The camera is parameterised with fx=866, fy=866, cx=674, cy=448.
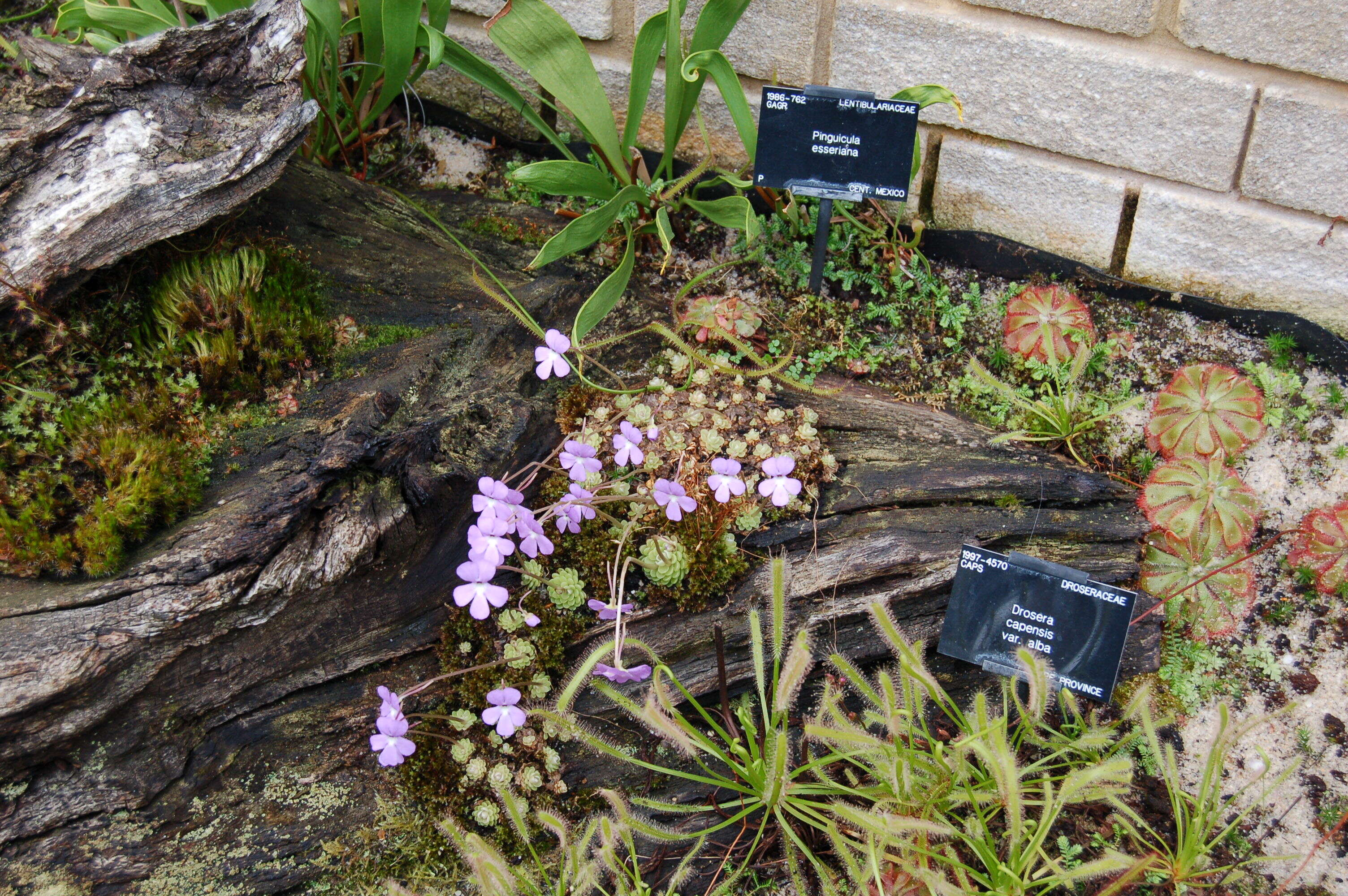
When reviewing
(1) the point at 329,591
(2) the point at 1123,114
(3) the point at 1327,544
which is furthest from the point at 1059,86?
(1) the point at 329,591

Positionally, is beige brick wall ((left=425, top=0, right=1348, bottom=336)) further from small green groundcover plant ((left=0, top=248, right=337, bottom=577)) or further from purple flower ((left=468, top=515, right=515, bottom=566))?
purple flower ((left=468, top=515, right=515, bottom=566))

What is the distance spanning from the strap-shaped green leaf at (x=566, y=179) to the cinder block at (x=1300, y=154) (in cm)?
183

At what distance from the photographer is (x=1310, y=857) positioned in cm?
184

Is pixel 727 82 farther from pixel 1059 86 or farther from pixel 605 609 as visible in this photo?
pixel 605 609

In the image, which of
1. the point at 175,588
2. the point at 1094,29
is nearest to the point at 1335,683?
the point at 1094,29

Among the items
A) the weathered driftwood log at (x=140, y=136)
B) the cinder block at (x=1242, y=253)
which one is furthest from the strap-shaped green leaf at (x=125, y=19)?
the cinder block at (x=1242, y=253)

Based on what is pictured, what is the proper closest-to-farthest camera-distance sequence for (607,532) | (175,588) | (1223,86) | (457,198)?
(175,588), (607,532), (1223,86), (457,198)

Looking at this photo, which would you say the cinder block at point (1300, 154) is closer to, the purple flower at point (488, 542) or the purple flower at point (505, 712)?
the purple flower at point (488, 542)

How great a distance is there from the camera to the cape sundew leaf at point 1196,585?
219 centimetres

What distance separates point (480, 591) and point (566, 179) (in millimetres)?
1204

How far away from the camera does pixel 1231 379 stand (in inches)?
88.8

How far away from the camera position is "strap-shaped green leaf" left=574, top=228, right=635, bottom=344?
7.39ft

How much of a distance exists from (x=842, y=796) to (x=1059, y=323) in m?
1.48

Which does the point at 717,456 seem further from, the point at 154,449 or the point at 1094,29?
the point at 1094,29
